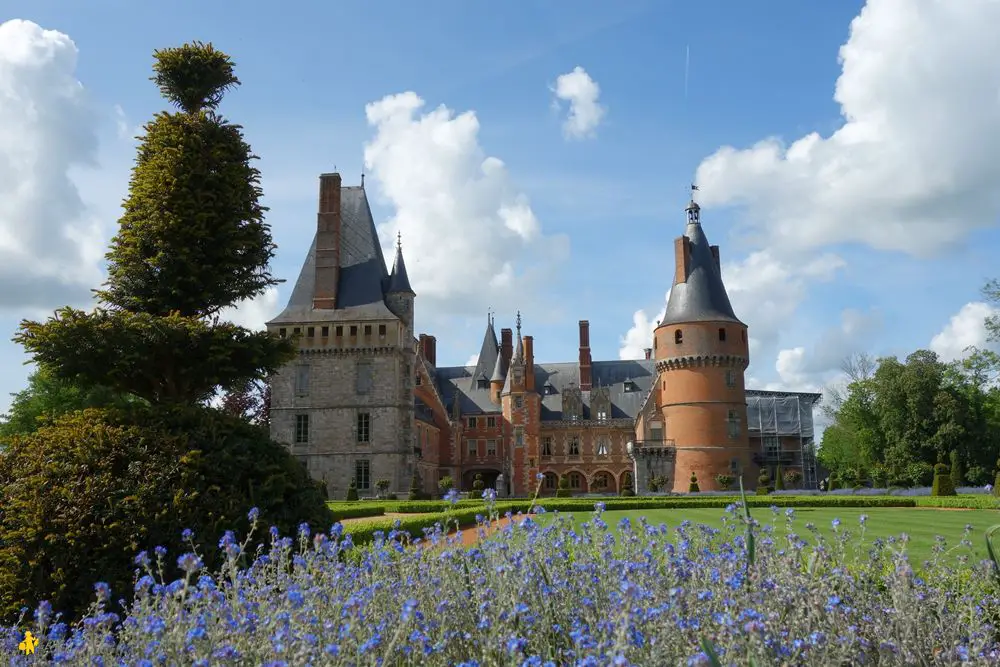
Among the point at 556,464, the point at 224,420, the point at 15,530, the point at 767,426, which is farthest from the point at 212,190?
the point at 767,426

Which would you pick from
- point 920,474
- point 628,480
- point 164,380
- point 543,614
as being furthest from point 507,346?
point 543,614

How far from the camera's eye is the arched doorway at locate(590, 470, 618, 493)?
59.5 m

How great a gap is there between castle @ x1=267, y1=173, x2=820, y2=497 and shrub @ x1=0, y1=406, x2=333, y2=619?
88.5 ft

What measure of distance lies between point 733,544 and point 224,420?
677 cm

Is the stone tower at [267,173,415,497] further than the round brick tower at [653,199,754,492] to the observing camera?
No

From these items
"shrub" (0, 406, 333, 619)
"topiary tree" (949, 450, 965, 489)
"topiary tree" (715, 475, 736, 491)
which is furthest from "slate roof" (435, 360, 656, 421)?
"shrub" (0, 406, 333, 619)

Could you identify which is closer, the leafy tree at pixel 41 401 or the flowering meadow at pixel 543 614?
the flowering meadow at pixel 543 614

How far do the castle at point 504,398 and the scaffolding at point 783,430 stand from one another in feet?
0.50

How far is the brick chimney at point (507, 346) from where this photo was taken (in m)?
61.9

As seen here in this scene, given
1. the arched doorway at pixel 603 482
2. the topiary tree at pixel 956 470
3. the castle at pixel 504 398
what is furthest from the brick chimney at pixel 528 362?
the topiary tree at pixel 956 470

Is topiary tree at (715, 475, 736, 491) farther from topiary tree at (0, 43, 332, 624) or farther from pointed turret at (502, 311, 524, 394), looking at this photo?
topiary tree at (0, 43, 332, 624)

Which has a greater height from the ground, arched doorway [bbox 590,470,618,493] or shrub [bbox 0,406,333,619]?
shrub [bbox 0,406,333,619]

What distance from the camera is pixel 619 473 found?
193ft

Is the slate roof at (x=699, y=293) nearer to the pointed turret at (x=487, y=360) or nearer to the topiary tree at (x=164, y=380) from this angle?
the pointed turret at (x=487, y=360)
